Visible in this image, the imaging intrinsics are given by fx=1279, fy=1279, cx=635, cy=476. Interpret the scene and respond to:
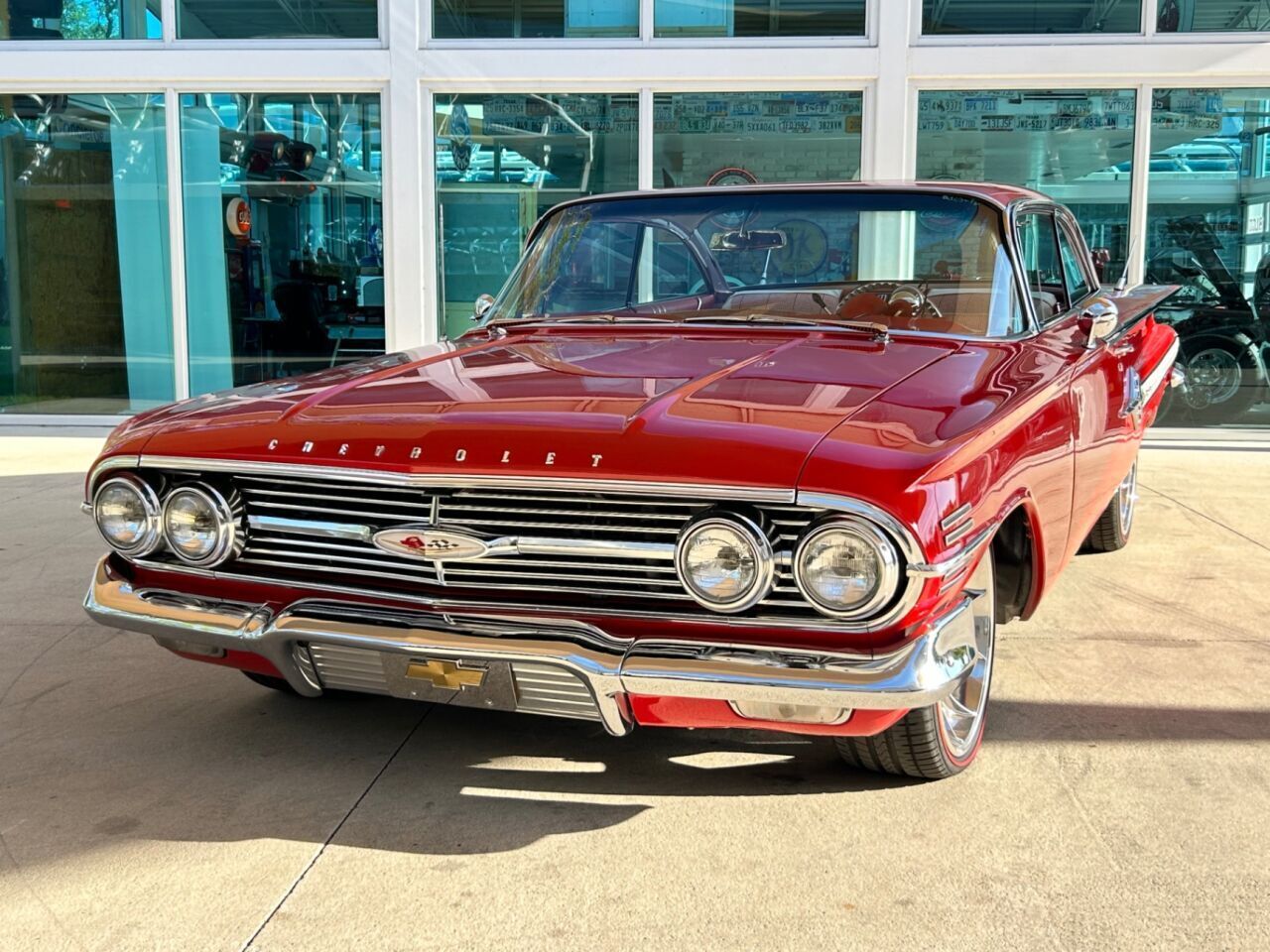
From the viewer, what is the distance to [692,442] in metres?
2.62

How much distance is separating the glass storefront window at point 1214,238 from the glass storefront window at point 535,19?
3960mm

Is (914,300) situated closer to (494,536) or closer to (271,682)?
(494,536)

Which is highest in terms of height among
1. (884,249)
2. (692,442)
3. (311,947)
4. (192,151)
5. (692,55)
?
(692,55)

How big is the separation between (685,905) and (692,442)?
0.93 meters

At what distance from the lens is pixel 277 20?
382 inches

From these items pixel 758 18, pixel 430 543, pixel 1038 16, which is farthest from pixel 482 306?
pixel 1038 16

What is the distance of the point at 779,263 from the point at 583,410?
4.61ft

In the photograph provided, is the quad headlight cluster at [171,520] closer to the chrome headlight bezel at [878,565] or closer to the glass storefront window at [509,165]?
the chrome headlight bezel at [878,565]

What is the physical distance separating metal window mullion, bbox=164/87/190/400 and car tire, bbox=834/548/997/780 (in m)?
8.12

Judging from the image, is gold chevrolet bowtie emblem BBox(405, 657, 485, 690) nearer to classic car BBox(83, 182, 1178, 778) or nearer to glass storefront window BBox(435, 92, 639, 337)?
classic car BBox(83, 182, 1178, 778)

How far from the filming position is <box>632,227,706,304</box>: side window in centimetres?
408

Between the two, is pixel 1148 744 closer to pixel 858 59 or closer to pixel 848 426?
pixel 848 426

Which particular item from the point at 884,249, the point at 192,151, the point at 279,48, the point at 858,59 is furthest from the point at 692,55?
the point at 884,249

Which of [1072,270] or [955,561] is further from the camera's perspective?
[1072,270]
